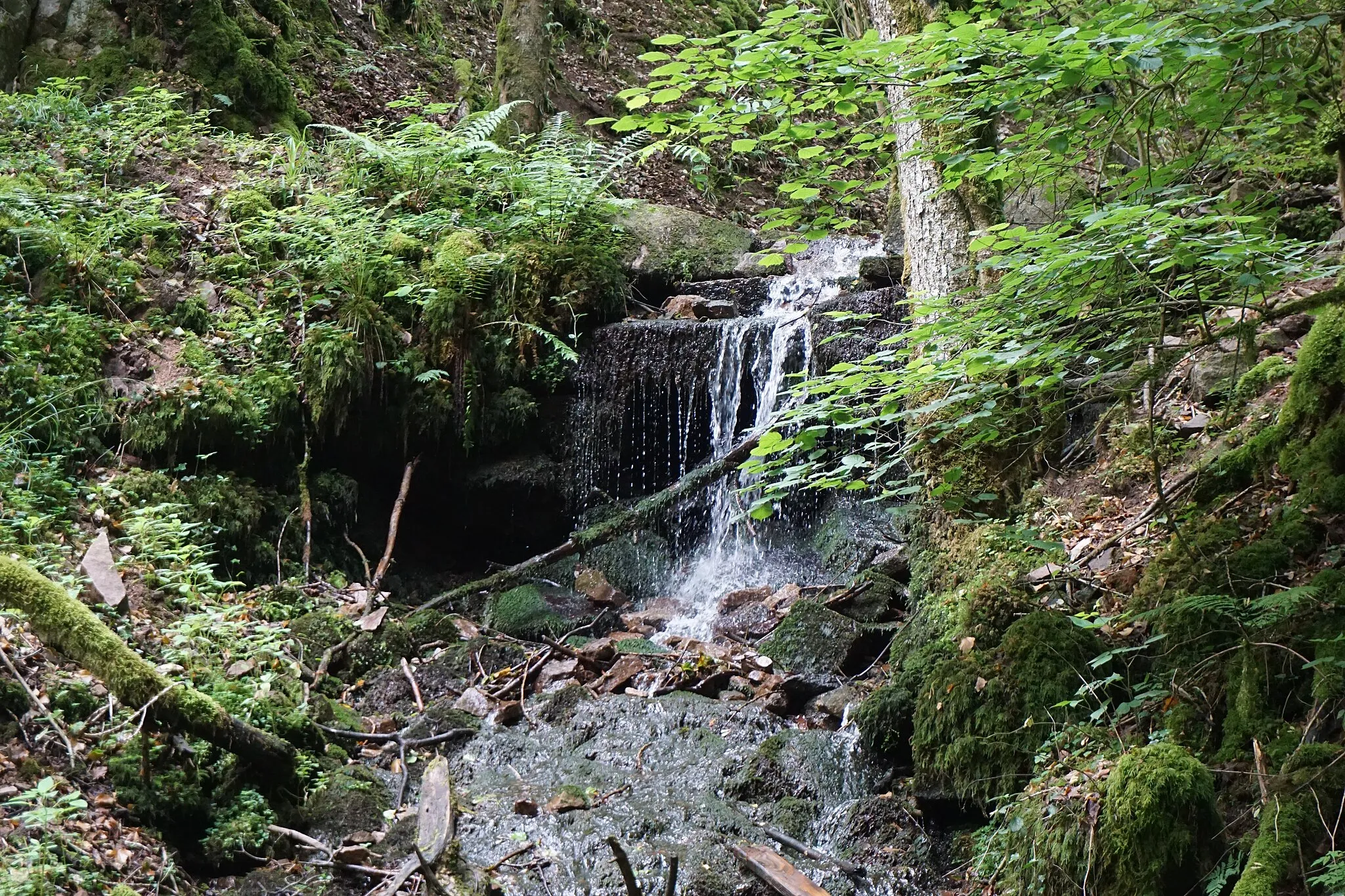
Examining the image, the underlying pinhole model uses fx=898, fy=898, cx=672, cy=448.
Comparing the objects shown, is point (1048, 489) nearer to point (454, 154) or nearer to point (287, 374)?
point (287, 374)

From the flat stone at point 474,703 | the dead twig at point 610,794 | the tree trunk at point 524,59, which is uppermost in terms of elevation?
the tree trunk at point 524,59

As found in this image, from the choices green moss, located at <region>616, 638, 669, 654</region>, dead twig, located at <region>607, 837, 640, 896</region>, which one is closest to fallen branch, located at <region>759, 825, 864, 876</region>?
dead twig, located at <region>607, 837, 640, 896</region>

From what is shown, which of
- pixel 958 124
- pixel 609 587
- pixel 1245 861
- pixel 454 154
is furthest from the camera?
pixel 454 154

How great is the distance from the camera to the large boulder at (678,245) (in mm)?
10133

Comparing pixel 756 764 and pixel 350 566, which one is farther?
pixel 350 566

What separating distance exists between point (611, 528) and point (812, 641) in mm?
2431

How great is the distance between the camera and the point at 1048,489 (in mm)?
5336

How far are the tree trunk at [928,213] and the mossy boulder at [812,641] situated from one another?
7.69 ft

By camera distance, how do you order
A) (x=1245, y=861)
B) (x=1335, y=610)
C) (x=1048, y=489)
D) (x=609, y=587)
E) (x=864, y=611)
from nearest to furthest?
(x=1245, y=861)
(x=1335, y=610)
(x=1048, y=489)
(x=864, y=611)
(x=609, y=587)

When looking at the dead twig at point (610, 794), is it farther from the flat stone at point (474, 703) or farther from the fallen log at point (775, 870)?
the flat stone at point (474, 703)

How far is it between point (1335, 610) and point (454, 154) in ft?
27.2

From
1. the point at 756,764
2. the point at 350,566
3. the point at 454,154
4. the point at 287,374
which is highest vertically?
the point at 454,154

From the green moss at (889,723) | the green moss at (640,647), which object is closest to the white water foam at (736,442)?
the green moss at (640,647)

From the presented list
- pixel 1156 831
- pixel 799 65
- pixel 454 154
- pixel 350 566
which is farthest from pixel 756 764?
pixel 454 154
